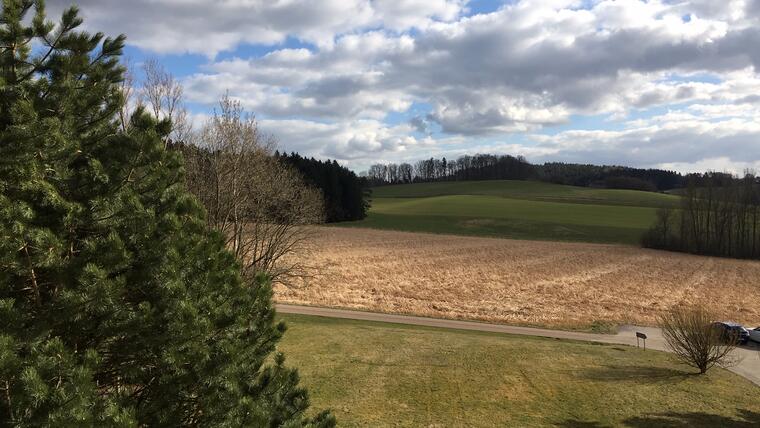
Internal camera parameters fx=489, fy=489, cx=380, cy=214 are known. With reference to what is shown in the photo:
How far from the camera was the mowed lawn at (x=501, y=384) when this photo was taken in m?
14.7

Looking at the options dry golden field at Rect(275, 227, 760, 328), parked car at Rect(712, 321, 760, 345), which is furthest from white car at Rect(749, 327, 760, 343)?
dry golden field at Rect(275, 227, 760, 328)

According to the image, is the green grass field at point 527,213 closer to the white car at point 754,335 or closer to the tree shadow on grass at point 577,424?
the white car at point 754,335

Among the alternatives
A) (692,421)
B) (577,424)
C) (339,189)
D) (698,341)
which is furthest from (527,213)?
(577,424)

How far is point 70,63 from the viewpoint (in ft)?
16.7

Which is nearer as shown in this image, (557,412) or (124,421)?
(124,421)

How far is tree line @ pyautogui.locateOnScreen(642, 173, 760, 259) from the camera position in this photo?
7419cm

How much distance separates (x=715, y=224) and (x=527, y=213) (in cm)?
3221

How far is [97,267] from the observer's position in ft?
15.1

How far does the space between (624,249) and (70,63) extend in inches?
2944

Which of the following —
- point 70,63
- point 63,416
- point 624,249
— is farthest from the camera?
point 624,249

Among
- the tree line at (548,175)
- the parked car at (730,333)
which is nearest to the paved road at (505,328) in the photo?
the parked car at (730,333)

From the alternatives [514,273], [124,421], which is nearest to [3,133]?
[124,421]

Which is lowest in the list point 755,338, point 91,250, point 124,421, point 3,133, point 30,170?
point 755,338

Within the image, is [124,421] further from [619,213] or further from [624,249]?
[619,213]
